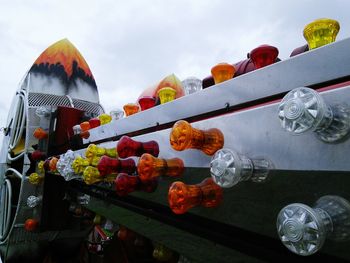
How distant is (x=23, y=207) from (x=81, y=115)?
859 millimetres

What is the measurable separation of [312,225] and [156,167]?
0.40 meters

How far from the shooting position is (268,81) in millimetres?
605

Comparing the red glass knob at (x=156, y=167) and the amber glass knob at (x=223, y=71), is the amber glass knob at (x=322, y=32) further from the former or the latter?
the red glass knob at (x=156, y=167)

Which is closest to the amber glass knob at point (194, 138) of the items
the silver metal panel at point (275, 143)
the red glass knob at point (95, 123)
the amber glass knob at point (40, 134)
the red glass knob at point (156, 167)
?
the silver metal panel at point (275, 143)

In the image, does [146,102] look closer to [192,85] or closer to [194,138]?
[192,85]

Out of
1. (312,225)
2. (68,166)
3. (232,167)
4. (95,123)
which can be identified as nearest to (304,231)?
(312,225)

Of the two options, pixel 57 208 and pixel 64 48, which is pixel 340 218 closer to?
pixel 57 208

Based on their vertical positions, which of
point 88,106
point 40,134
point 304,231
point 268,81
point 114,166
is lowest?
point 304,231

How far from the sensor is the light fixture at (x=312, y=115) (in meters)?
0.40

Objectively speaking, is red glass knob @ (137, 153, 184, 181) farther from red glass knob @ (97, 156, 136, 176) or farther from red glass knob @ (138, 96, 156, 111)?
red glass knob @ (138, 96, 156, 111)

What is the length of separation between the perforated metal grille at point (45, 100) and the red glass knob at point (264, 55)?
7.38 ft

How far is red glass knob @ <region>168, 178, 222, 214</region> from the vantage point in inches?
23.8

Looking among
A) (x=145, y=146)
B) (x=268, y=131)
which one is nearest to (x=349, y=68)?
(x=268, y=131)

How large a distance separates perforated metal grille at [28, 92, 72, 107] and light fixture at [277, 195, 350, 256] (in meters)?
2.46
